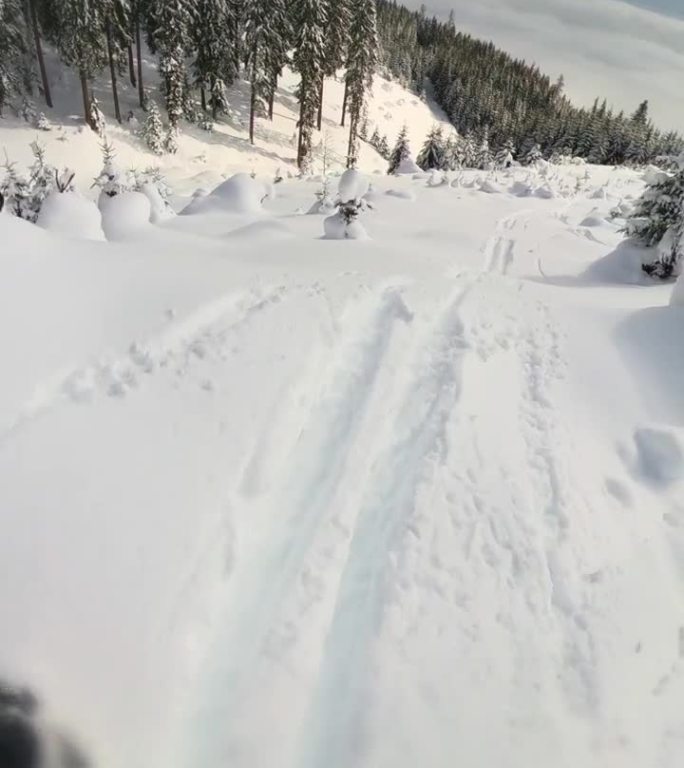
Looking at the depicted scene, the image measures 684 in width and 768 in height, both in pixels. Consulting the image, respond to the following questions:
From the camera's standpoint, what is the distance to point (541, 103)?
99.4m

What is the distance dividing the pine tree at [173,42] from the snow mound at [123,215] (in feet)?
76.6

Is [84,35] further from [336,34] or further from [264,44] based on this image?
[336,34]

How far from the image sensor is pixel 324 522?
3715 mm

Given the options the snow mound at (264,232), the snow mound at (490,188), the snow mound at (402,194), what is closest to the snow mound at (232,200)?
the snow mound at (264,232)

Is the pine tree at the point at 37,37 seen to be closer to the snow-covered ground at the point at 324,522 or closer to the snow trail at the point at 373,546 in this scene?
the snow-covered ground at the point at 324,522

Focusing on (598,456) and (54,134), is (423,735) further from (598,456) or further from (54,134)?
(54,134)

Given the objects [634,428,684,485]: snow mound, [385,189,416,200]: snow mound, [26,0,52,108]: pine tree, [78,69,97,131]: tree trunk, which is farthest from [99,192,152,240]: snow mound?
[26,0,52,108]: pine tree

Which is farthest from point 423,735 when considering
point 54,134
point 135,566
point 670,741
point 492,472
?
point 54,134

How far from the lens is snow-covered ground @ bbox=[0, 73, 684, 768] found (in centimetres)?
269

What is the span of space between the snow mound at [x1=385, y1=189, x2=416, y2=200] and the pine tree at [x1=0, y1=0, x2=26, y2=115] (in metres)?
21.1

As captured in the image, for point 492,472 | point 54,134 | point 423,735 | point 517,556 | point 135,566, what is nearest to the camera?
point 423,735

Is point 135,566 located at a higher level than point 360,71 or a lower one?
lower

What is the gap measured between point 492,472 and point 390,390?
51.7 inches

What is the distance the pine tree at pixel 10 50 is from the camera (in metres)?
24.6
